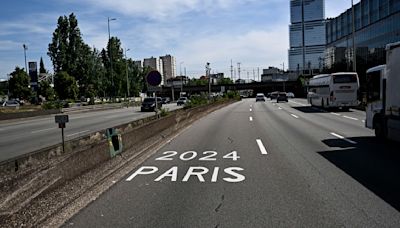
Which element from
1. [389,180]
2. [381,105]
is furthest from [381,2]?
[389,180]

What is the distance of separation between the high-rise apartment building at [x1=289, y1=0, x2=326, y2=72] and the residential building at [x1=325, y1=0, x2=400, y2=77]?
69.1 metres

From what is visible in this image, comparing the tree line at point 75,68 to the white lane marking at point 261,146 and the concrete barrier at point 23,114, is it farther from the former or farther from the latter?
the white lane marking at point 261,146

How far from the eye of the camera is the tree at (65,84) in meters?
73.3

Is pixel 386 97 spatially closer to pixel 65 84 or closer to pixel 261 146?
pixel 261 146

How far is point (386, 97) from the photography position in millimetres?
13914

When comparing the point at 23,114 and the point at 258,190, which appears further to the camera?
the point at 23,114

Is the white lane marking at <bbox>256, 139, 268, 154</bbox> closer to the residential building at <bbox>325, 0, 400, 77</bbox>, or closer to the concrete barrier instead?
the concrete barrier

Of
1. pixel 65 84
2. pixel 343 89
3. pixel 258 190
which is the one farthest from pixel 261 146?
pixel 65 84

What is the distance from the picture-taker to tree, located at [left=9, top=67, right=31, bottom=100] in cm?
8931

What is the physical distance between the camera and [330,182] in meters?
8.38

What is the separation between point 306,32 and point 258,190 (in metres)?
188

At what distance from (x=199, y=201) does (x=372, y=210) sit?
2.63 metres

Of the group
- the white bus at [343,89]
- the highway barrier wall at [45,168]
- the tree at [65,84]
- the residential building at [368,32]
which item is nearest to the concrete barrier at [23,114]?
the highway barrier wall at [45,168]

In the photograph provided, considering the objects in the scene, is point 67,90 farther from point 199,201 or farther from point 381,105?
point 199,201
